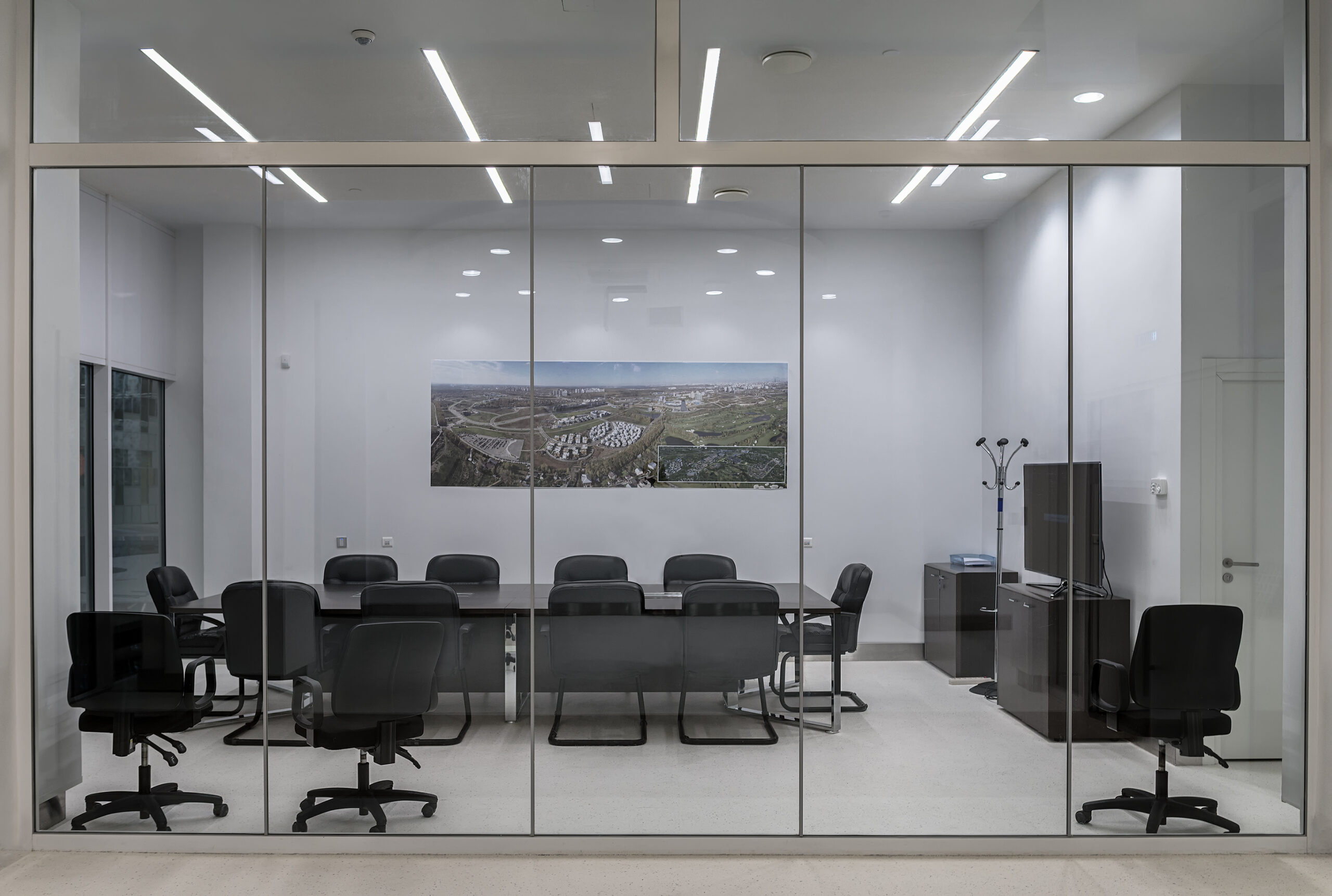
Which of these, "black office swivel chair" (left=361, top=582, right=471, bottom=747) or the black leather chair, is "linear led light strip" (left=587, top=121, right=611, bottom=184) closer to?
the black leather chair

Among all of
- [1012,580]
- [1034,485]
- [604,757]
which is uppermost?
[1034,485]

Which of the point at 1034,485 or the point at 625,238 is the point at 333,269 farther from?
the point at 1034,485

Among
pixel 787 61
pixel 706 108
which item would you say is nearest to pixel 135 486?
pixel 706 108

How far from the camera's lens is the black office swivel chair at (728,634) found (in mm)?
3312

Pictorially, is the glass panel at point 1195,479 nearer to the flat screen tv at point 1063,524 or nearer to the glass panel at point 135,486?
the flat screen tv at point 1063,524

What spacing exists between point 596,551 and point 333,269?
1680 mm

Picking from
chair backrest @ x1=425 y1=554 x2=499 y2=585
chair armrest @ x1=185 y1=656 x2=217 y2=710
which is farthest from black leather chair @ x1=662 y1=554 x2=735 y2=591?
chair armrest @ x1=185 y1=656 x2=217 y2=710

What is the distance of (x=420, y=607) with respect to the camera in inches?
131

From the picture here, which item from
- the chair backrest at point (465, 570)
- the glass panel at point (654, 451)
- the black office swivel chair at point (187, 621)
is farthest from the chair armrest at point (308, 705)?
the glass panel at point (654, 451)

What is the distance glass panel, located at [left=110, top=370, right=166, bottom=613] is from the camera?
132 inches

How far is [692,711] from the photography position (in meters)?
3.29

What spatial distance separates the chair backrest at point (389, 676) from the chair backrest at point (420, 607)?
5 cm

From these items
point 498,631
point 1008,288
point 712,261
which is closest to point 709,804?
point 498,631

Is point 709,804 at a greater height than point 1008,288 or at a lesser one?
lesser
